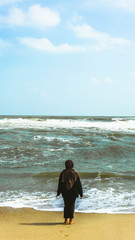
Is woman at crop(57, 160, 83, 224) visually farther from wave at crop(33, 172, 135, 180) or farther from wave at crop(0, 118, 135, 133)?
wave at crop(0, 118, 135, 133)

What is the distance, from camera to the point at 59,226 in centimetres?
458

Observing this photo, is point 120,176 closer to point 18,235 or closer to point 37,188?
point 37,188

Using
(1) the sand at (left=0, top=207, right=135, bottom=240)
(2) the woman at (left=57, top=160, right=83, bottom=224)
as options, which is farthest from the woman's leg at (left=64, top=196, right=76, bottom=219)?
(1) the sand at (left=0, top=207, right=135, bottom=240)

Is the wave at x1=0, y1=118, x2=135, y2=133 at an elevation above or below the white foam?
above

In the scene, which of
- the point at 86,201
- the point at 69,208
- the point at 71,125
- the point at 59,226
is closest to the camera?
the point at 59,226

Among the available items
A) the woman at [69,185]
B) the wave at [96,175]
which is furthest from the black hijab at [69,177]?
the wave at [96,175]

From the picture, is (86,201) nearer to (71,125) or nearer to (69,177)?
(69,177)

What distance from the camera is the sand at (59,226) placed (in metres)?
4.00

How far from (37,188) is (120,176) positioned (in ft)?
10.1

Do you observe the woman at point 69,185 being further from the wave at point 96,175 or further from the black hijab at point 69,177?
the wave at point 96,175

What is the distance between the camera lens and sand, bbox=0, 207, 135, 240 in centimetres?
400

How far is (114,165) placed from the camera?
35.2ft

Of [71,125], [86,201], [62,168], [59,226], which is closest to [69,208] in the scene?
[59,226]

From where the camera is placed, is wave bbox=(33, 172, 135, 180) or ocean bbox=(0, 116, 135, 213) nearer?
ocean bbox=(0, 116, 135, 213)
